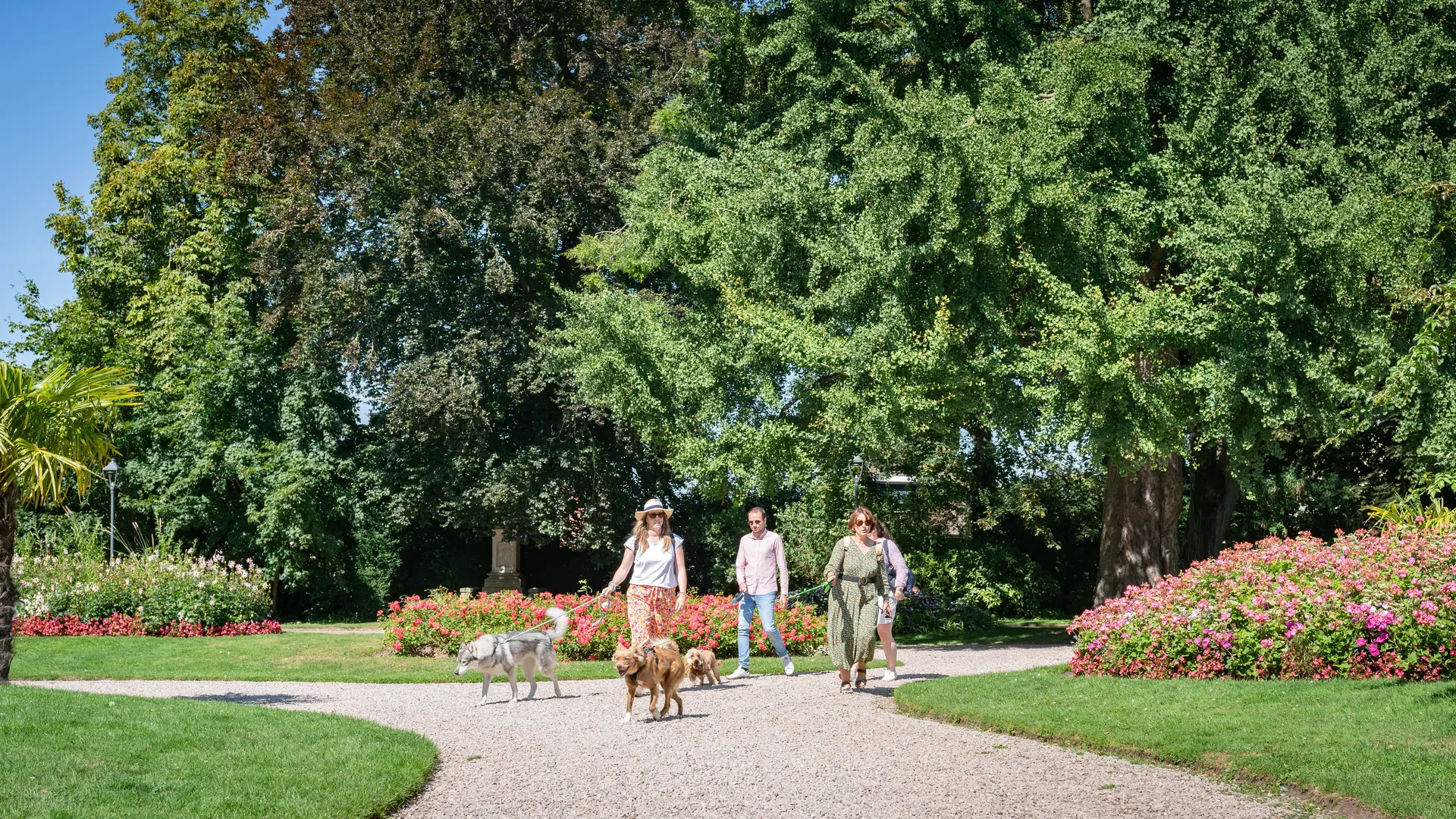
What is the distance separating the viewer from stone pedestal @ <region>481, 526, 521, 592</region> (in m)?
30.7

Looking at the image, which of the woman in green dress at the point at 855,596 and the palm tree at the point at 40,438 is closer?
the palm tree at the point at 40,438

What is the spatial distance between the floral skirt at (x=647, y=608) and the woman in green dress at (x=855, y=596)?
1892 millimetres

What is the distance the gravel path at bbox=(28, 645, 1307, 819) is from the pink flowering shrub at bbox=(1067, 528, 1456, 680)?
2648 millimetres

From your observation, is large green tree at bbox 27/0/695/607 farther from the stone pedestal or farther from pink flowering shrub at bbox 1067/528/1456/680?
pink flowering shrub at bbox 1067/528/1456/680

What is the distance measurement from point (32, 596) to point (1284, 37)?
22.5 m

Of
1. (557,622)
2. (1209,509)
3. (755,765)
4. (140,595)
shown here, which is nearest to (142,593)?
(140,595)

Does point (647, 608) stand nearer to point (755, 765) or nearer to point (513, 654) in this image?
point (513, 654)

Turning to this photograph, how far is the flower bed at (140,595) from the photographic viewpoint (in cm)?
2197

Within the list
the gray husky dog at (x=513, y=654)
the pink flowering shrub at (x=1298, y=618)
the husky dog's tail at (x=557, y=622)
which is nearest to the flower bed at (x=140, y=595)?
the gray husky dog at (x=513, y=654)

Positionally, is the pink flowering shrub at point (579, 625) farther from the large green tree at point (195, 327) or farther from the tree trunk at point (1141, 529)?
the large green tree at point (195, 327)

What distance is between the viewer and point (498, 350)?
26.9 meters

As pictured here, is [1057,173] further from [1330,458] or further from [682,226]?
[1330,458]

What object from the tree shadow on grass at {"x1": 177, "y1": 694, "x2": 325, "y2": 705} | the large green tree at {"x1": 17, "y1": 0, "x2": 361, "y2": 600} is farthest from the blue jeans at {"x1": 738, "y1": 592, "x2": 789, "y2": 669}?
the large green tree at {"x1": 17, "y1": 0, "x2": 361, "y2": 600}

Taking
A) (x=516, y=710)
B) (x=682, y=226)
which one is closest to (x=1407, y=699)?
(x=516, y=710)
